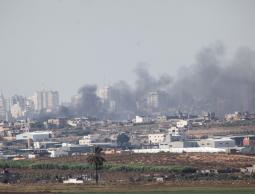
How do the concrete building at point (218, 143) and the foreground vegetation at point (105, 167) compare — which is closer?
the foreground vegetation at point (105, 167)

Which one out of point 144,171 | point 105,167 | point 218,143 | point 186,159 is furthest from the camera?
point 218,143

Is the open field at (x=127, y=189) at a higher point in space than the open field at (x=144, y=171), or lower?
lower

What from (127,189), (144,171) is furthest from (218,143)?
(127,189)

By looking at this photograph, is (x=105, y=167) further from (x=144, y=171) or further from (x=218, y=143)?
(x=218, y=143)

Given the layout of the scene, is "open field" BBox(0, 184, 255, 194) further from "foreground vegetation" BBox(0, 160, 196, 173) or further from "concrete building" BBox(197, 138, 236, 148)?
"concrete building" BBox(197, 138, 236, 148)

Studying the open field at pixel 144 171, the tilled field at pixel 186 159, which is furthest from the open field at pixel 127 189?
the tilled field at pixel 186 159

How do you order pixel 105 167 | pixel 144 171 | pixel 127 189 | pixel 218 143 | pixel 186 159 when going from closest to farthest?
pixel 127 189
pixel 144 171
pixel 105 167
pixel 186 159
pixel 218 143

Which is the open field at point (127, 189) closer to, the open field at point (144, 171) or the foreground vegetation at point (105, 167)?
the open field at point (144, 171)

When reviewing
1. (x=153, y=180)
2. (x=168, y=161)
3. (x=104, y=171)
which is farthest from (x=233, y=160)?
(x=153, y=180)

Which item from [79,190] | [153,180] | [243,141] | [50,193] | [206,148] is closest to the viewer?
[50,193]

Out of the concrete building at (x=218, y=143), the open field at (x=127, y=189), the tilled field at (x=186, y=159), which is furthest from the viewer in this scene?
the concrete building at (x=218, y=143)

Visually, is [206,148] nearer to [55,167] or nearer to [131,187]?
[55,167]

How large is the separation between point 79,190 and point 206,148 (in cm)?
6829

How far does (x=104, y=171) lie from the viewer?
118562mm
